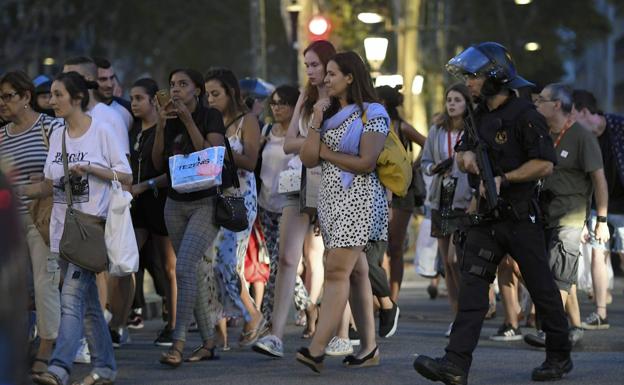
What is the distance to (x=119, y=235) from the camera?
9.05 m

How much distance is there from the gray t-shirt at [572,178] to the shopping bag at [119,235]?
132 inches

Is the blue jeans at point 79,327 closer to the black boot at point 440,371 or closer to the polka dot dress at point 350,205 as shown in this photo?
the polka dot dress at point 350,205

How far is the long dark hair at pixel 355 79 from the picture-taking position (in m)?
9.66

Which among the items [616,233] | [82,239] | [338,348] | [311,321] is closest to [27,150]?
[82,239]

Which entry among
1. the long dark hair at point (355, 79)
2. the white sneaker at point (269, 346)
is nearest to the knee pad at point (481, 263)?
the long dark hair at point (355, 79)

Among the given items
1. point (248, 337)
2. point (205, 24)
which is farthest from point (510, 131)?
point (205, 24)

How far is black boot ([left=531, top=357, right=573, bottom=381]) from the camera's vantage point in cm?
933

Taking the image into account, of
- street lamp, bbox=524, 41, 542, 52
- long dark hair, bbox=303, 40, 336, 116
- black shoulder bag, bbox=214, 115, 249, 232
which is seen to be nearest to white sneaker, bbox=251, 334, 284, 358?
black shoulder bag, bbox=214, 115, 249, 232

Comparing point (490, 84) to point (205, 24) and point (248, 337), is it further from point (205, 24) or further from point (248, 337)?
point (205, 24)

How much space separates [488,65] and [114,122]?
7.12 ft

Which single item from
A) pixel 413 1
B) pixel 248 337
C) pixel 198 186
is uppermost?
pixel 413 1

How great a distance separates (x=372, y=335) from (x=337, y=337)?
0.92 metres

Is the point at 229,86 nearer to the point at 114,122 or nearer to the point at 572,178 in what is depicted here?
the point at 114,122

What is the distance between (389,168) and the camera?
964 centimetres
